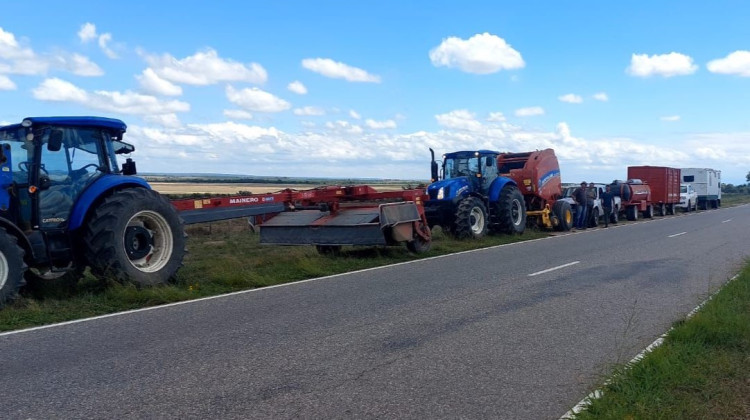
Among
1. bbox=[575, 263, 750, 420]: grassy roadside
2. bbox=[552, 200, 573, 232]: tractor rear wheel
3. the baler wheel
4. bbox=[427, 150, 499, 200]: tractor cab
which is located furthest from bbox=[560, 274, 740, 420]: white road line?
bbox=[552, 200, 573, 232]: tractor rear wheel

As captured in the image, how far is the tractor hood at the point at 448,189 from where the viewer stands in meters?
20.1

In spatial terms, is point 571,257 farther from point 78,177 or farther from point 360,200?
point 78,177

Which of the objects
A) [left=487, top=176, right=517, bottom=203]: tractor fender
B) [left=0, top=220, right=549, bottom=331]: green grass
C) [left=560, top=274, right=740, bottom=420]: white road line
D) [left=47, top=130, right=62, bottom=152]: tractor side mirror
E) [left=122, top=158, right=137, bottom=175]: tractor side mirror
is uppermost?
[left=47, top=130, right=62, bottom=152]: tractor side mirror

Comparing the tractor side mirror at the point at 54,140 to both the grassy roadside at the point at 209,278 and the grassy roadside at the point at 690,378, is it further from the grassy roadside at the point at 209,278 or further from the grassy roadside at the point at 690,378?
the grassy roadside at the point at 690,378

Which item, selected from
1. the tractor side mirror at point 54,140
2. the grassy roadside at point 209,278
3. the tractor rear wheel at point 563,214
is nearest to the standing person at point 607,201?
the tractor rear wheel at point 563,214

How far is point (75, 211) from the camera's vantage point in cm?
952

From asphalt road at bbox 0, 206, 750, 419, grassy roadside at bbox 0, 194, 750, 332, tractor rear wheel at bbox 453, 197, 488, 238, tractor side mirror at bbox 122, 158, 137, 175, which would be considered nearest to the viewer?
asphalt road at bbox 0, 206, 750, 419

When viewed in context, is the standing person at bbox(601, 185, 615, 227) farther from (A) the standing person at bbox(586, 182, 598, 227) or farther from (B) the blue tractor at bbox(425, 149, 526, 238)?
(B) the blue tractor at bbox(425, 149, 526, 238)

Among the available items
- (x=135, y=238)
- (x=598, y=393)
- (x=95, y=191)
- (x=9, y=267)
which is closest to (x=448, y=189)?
(x=135, y=238)

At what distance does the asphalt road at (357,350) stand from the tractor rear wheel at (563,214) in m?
13.6

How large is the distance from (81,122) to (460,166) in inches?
543

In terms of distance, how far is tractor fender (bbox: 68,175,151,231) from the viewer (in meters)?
9.48

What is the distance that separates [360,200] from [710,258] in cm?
799

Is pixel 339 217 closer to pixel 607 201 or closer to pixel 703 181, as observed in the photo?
pixel 607 201
